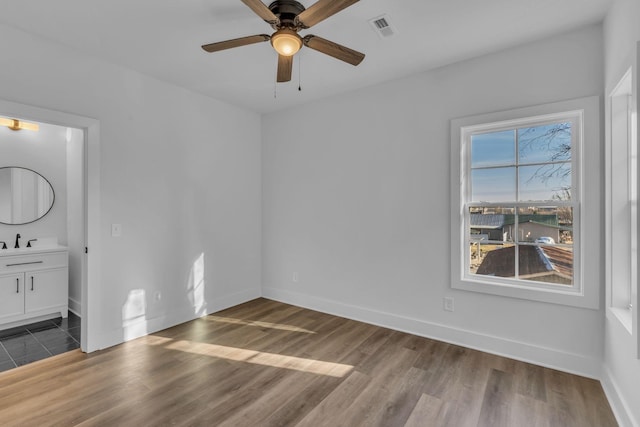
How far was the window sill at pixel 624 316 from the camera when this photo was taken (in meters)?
1.83

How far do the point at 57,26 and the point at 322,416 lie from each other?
136 inches

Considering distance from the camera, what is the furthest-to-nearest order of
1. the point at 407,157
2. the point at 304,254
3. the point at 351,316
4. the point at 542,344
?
the point at 304,254 < the point at 351,316 < the point at 407,157 < the point at 542,344

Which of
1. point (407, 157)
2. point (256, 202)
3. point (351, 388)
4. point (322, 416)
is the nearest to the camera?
point (322, 416)

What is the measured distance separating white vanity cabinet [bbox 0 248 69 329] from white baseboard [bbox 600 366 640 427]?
17.3 ft

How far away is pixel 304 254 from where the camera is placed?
13.4 ft

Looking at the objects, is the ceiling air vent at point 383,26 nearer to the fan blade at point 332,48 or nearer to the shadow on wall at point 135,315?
the fan blade at point 332,48

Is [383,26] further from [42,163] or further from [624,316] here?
[42,163]

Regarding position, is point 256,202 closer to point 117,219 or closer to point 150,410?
point 117,219

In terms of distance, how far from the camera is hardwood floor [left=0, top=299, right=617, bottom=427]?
1.95 meters

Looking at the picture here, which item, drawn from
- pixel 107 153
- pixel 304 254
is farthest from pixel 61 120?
→ pixel 304 254

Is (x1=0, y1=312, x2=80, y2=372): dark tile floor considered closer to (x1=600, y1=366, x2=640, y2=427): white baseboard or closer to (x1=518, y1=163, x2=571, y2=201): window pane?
(x1=600, y1=366, x2=640, y2=427): white baseboard

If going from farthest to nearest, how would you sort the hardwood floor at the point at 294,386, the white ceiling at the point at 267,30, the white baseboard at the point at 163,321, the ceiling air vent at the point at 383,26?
1. the white baseboard at the point at 163,321
2. the ceiling air vent at the point at 383,26
3. the white ceiling at the point at 267,30
4. the hardwood floor at the point at 294,386

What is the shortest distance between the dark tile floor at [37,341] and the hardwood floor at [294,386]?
22 centimetres

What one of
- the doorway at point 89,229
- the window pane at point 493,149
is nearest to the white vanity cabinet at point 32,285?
the doorway at point 89,229
